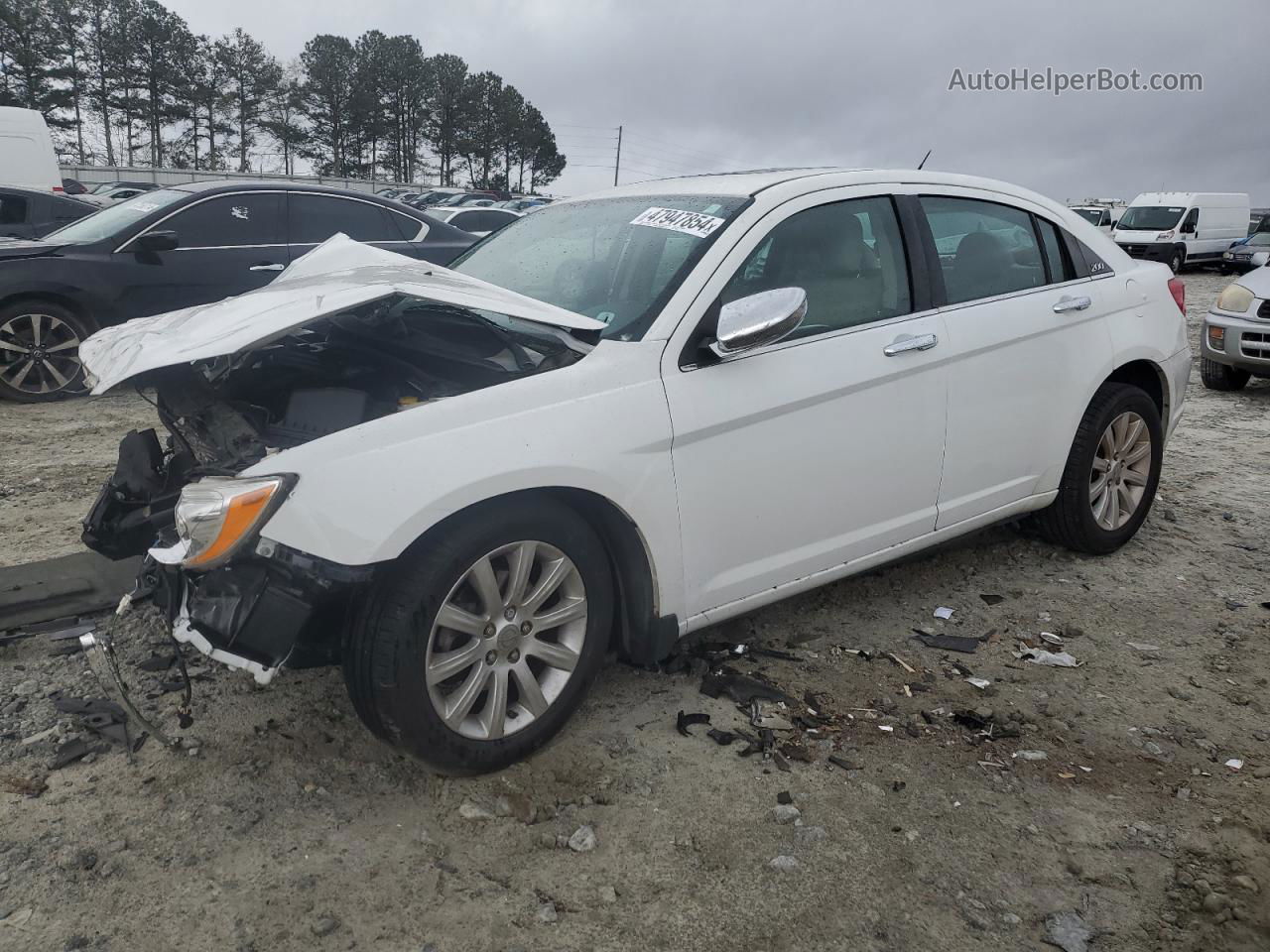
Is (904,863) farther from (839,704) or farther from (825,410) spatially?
(825,410)

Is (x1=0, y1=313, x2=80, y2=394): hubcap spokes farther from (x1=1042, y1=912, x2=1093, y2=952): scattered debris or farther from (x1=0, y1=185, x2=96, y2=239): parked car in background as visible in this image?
(x1=1042, y1=912, x2=1093, y2=952): scattered debris

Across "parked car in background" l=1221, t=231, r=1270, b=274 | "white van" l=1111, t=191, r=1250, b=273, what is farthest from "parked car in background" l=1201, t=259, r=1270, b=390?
"white van" l=1111, t=191, r=1250, b=273

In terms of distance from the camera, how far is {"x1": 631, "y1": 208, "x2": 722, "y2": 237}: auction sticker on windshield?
10.9 ft

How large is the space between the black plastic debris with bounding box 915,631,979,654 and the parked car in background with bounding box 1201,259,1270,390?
22.7 ft

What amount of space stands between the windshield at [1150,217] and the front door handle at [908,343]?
28.5m

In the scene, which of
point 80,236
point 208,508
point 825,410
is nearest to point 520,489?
point 208,508

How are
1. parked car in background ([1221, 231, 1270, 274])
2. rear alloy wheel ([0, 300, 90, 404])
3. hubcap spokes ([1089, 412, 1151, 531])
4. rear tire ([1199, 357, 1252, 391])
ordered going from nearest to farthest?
hubcap spokes ([1089, 412, 1151, 531]) → rear alloy wheel ([0, 300, 90, 404]) → rear tire ([1199, 357, 1252, 391]) → parked car in background ([1221, 231, 1270, 274])

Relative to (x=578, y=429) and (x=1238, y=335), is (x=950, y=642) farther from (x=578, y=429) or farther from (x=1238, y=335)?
(x=1238, y=335)

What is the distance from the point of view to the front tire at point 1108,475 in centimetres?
436

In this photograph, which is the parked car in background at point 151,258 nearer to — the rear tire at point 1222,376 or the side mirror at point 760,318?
the side mirror at point 760,318

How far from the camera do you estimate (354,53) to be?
72938 mm

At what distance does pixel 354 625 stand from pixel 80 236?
22.8ft

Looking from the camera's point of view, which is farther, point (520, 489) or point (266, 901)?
point (520, 489)

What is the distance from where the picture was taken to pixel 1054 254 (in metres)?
4.30
